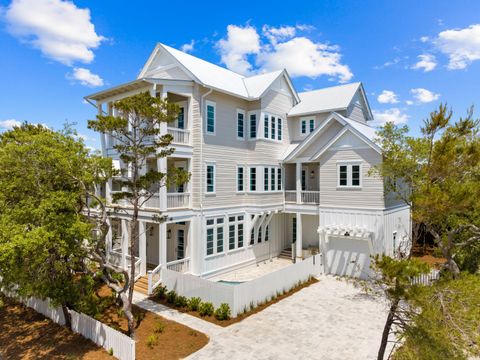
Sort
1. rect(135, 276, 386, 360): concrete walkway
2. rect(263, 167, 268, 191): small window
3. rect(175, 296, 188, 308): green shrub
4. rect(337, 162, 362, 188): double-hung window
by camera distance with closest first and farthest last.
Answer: rect(135, 276, 386, 360): concrete walkway → rect(175, 296, 188, 308): green shrub → rect(337, 162, 362, 188): double-hung window → rect(263, 167, 268, 191): small window

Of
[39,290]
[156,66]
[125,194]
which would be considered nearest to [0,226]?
[39,290]

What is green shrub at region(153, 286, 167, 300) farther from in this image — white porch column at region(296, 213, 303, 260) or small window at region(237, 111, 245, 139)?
small window at region(237, 111, 245, 139)

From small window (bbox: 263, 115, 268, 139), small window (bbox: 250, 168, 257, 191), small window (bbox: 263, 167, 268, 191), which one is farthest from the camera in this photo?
small window (bbox: 263, 115, 268, 139)

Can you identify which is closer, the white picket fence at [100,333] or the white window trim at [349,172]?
the white picket fence at [100,333]

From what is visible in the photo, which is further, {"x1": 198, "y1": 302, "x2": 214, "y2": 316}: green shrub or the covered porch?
the covered porch

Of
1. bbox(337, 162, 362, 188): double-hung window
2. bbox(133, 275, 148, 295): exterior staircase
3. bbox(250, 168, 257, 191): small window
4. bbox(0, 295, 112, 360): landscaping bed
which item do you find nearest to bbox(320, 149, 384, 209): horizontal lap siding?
bbox(337, 162, 362, 188): double-hung window

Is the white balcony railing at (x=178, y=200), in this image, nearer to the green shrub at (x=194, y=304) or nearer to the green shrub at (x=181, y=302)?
the green shrub at (x=181, y=302)

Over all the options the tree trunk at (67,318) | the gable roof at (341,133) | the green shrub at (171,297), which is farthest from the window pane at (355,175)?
the tree trunk at (67,318)
